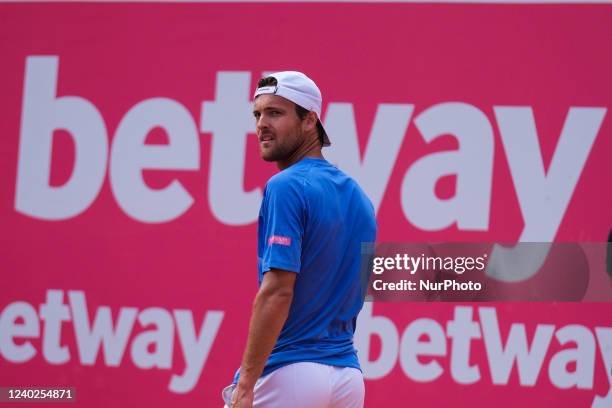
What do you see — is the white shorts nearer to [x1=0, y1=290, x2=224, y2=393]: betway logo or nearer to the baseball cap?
the baseball cap

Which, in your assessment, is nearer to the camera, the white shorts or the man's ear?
the white shorts

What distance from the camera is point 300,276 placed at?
232cm

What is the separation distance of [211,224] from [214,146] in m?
0.37

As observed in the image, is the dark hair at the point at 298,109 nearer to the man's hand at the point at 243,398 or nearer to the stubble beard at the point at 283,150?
the stubble beard at the point at 283,150

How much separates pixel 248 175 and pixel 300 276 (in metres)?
2.16

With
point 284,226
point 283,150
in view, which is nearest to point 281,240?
point 284,226

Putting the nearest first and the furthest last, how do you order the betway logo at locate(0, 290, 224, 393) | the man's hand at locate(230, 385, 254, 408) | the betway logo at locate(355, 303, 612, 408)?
1. the man's hand at locate(230, 385, 254, 408)
2. the betway logo at locate(355, 303, 612, 408)
3. the betway logo at locate(0, 290, 224, 393)

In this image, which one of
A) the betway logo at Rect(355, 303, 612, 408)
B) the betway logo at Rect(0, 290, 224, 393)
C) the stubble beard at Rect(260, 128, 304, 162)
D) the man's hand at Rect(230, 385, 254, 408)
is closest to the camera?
the man's hand at Rect(230, 385, 254, 408)

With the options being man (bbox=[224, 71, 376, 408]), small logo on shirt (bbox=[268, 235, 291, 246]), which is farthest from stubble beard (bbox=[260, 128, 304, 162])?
small logo on shirt (bbox=[268, 235, 291, 246])

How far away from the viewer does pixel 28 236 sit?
14.9 ft

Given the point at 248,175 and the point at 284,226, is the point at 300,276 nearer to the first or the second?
the point at 284,226

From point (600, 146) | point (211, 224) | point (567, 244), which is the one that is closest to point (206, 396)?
point (211, 224)

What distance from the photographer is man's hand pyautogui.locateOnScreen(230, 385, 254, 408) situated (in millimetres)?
2197

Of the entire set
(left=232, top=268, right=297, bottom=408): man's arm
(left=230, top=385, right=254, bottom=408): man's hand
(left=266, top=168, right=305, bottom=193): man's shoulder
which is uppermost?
(left=266, top=168, right=305, bottom=193): man's shoulder
